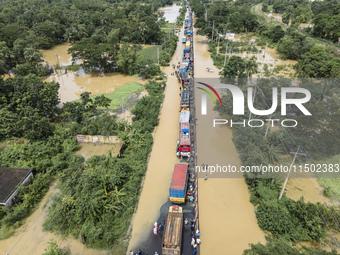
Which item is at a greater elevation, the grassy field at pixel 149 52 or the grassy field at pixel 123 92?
the grassy field at pixel 149 52

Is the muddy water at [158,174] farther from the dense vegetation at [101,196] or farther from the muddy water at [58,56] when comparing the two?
the muddy water at [58,56]

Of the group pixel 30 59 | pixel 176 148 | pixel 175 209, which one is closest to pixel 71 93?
pixel 30 59

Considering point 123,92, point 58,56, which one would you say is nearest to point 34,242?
point 123,92

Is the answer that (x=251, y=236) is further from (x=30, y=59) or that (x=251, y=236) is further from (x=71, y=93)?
(x=30, y=59)

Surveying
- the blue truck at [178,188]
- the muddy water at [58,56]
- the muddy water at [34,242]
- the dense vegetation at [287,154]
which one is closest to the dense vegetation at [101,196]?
the muddy water at [34,242]

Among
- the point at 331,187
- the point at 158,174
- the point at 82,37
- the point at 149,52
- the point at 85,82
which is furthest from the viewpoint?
the point at 82,37

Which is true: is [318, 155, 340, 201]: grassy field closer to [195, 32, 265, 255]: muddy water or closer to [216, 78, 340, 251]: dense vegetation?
[216, 78, 340, 251]: dense vegetation

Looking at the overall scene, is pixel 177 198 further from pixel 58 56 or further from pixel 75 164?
pixel 58 56

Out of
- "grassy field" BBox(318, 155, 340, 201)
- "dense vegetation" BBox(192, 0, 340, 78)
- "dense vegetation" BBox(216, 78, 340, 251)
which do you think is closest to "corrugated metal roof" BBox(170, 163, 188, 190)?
"dense vegetation" BBox(216, 78, 340, 251)
